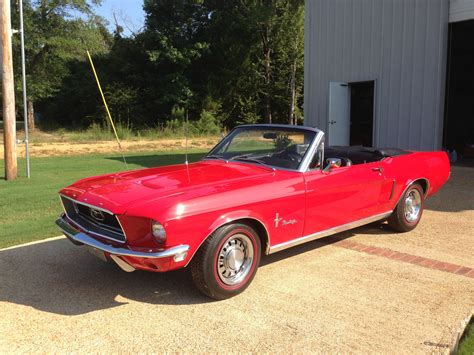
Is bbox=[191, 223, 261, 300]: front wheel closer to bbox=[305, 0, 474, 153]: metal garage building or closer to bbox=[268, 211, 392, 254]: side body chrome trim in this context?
bbox=[268, 211, 392, 254]: side body chrome trim

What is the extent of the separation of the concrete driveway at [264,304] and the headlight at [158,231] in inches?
25.9

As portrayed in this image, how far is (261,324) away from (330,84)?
10549mm

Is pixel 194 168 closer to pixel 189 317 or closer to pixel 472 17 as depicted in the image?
pixel 189 317

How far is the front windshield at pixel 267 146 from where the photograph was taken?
5.01 metres

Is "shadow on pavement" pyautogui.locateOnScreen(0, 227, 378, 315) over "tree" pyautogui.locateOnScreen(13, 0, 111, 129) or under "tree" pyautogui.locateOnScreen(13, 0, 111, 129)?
under

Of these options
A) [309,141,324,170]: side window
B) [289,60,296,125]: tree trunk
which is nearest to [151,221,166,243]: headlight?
[309,141,324,170]: side window

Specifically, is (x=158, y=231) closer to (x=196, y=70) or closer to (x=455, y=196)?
(x=455, y=196)

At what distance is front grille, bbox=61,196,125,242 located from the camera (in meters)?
3.93

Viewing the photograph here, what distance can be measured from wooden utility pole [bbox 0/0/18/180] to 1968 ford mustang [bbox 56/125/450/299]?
732cm

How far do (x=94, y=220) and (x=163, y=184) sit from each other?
0.70 meters

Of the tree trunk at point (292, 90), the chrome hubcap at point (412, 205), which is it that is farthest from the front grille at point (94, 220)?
the tree trunk at point (292, 90)

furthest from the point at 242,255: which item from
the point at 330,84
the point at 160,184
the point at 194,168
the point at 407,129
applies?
the point at 330,84

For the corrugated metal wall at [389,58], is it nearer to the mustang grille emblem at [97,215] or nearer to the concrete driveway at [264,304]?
the concrete driveway at [264,304]

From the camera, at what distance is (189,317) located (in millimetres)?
3754
